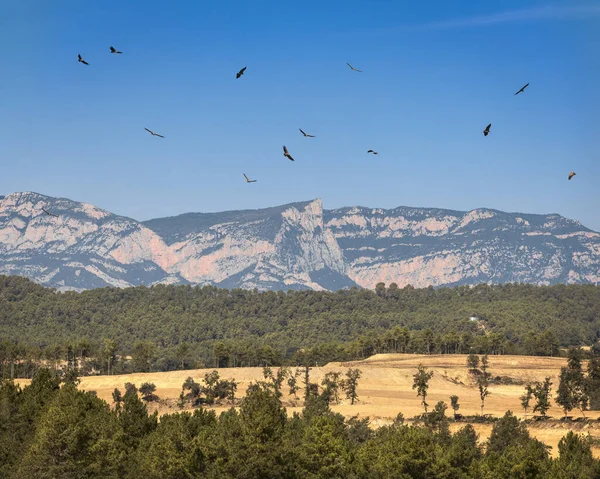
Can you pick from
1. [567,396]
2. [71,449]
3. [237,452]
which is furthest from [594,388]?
[71,449]

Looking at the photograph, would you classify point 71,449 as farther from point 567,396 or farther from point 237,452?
point 567,396

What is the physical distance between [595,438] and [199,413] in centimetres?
6455

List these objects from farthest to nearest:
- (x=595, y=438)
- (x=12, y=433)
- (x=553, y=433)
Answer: (x=553, y=433)
(x=595, y=438)
(x=12, y=433)

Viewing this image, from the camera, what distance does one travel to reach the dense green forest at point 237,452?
9875 centimetres

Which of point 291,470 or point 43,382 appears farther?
point 43,382

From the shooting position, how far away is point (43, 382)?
13038 cm

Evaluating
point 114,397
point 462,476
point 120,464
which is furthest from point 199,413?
point 114,397

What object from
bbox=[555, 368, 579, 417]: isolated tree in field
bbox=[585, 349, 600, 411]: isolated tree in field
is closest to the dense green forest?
bbox=[555, 368, 579, 417]: isolated tree in field

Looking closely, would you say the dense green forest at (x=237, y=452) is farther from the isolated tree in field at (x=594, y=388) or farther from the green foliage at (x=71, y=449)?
the isolated tree in field at (x=594, y=388)

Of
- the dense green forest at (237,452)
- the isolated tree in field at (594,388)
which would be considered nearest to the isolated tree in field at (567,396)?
the isolated tree in field at (594,388)

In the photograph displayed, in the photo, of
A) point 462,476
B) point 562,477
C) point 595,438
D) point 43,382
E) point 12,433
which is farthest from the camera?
point 595,438

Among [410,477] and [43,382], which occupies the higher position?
[43,382]

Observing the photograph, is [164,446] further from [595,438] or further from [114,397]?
[114,397]

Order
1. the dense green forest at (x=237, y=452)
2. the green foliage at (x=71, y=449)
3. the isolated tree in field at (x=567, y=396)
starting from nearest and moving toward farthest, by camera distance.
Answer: the green foliage at (x=71, y=449) < the dense green forest at (x=237, y=452) < the isolated tree in field at (x=567, y=396)
